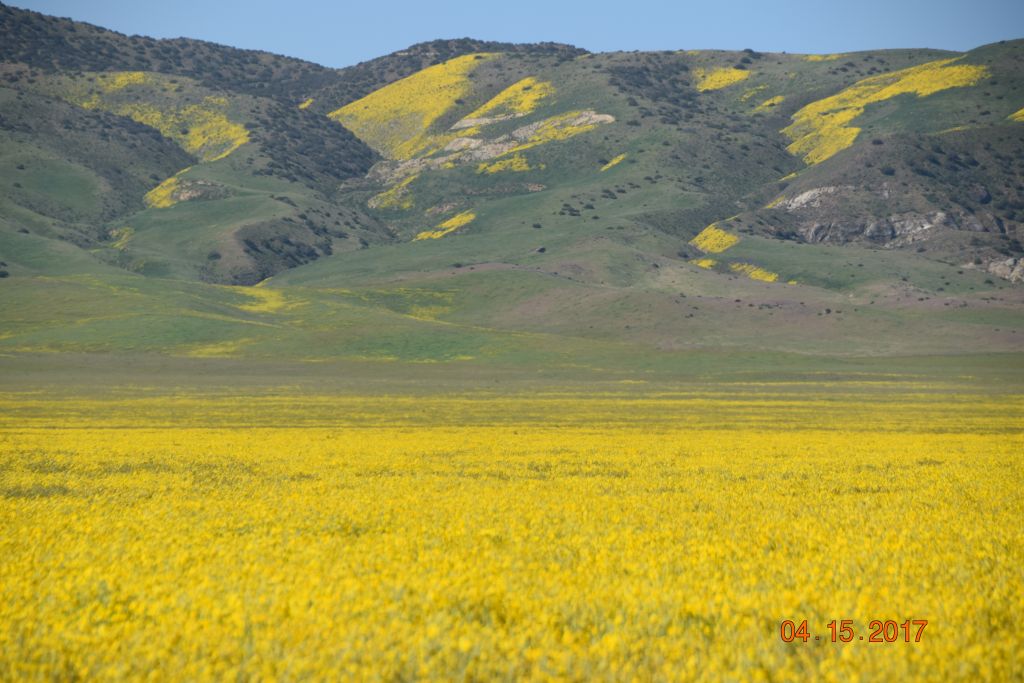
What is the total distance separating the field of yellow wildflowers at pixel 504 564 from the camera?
32.3ft

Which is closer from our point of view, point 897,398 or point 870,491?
point 870,491

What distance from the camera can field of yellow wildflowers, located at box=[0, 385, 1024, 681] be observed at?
9.86 metres

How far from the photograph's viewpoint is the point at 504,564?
45.6 ft

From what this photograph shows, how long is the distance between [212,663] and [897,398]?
243 ft

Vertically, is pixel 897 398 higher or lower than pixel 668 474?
lower

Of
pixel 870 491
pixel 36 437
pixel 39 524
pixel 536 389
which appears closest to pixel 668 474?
pixel 870 491

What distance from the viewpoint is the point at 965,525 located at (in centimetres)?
1767

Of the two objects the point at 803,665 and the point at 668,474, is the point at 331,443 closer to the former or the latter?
the point at 668,474
